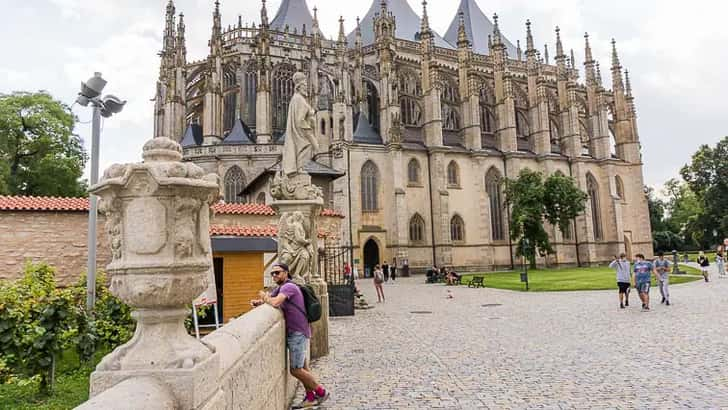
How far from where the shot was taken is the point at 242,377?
2801 millimetres

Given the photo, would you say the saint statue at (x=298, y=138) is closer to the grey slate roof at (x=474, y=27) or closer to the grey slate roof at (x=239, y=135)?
the grey slate roof at (x=239, y=135)

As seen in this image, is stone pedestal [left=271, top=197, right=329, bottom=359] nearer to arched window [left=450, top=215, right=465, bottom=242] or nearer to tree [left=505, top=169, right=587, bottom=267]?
tree [left=505, top=169, right=587, bottom=267]

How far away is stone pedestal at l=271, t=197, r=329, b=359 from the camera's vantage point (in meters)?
7.31

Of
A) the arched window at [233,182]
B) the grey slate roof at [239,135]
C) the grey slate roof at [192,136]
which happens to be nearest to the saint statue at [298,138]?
the arched window at [233,182]

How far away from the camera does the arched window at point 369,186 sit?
35.8m

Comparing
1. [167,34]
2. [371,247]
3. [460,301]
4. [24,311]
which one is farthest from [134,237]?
[167,34]

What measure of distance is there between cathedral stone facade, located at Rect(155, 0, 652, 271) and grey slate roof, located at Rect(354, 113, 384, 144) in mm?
122

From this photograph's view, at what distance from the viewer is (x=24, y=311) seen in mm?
6086

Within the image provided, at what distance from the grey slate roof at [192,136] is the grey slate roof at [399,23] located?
1881cm

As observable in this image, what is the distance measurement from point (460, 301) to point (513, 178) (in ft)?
86.6

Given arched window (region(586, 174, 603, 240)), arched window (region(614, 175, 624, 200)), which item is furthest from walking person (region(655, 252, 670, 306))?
arched window (region(614, 175, 624, 200))

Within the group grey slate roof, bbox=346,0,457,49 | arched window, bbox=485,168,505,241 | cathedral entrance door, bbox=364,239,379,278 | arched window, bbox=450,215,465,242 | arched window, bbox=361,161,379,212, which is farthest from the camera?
grey slate roof, bbox=346,0,457,49

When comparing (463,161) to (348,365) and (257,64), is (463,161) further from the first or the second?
(348,365)

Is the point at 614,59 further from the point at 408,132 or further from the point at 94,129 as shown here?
the point at 94,129
